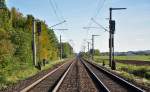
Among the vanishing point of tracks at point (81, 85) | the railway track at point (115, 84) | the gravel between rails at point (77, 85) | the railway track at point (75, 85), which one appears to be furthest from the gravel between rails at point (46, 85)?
the railway track at point (115, 84)

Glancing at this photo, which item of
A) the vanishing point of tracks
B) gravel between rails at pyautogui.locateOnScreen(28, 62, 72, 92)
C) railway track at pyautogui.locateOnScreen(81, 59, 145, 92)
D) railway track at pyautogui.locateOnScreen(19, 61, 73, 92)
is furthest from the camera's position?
gravel between rails at pyautogui.locateOnScreen(28, 62, 72, 92)

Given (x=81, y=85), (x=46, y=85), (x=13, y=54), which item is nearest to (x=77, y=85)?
(x=81, y=85)

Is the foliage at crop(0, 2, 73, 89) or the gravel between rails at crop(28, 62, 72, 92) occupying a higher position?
the foliage at crop(0, 2, 73, 89)

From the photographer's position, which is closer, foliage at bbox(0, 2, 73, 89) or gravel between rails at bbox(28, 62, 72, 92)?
gravel between rails at bbox(28, 62, 72, 92)

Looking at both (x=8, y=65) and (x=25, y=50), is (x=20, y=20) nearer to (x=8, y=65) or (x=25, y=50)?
(x=25, y=50)

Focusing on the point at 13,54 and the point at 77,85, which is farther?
the point at 13,54

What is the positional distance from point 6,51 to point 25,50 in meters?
14.4

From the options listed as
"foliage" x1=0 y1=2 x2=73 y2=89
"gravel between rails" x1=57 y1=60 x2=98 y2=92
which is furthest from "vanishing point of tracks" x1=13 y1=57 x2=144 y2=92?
"foliage" x1=0 y1=2 x2=73 y2=89

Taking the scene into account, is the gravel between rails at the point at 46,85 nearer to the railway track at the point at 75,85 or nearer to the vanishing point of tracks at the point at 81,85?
the vanishing point of tracks at the point at 81,85

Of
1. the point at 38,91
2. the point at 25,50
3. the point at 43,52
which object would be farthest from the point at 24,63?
the point at 43,52

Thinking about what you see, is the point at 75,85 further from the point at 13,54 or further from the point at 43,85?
the point at 13,54

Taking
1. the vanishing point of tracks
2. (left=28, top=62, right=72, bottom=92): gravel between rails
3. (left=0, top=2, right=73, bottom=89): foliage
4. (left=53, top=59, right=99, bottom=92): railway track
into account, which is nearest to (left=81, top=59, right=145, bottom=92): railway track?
the vanishing point of tracks

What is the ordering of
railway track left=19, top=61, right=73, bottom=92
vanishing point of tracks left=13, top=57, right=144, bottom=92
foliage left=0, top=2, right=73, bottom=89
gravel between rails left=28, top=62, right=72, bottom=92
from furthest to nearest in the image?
1. foliage left=0, top=2, right=73, bottom=89
2. gravel between rails left=28, top=62, right=72, bottom=92
3. railway track left=19, top=61, right=73, bottom=92
4. vanishing point of tracks left=13, top=57, right=144, bottom=92

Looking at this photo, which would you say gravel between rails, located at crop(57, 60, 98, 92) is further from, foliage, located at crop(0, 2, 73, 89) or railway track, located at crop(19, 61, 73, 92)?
foliage, located at crop(0, 2, 73, 89)
